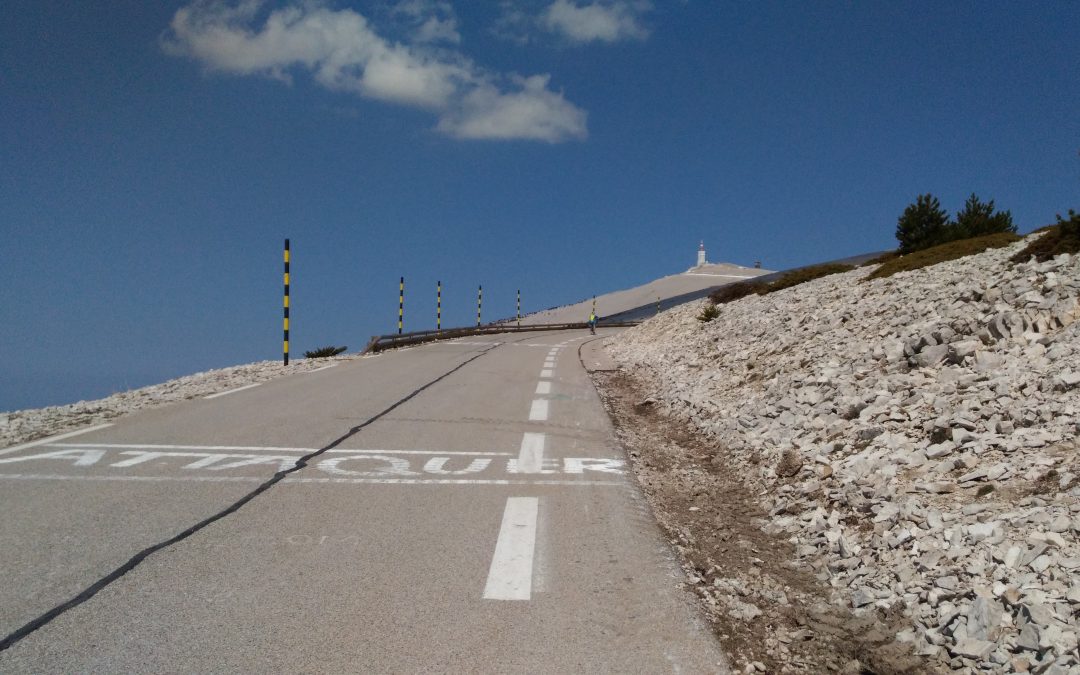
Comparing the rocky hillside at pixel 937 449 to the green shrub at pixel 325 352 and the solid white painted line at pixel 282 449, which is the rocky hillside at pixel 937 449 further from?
the green shrub at pixel 325 352

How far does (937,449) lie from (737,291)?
18.8 meters

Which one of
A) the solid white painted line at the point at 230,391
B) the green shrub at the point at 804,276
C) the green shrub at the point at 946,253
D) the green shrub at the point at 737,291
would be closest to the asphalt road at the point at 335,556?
the solid white painted line at the point at 230,391

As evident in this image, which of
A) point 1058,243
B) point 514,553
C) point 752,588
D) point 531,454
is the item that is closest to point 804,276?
point 1058,243

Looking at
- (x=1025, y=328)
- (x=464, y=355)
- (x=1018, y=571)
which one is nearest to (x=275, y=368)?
(x=464, y=355)

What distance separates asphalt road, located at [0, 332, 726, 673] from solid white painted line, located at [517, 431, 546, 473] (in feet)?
0.16

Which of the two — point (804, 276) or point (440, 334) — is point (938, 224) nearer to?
point (804, 276)

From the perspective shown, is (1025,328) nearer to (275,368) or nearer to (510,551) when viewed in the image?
(510,551)

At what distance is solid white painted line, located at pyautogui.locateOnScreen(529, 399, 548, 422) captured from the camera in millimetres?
10586

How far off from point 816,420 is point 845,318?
4966 mm

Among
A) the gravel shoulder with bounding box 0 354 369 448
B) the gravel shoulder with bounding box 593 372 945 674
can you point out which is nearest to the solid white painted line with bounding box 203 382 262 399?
the gravel shoulder with bounding box 0 354 369 448

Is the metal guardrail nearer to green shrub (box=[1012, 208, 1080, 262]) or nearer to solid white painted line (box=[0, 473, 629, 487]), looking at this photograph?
solid white painted line (box=[0, 473, 629, 487])

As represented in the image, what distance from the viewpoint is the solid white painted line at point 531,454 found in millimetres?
7538

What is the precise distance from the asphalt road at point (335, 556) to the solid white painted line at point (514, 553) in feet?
0.06

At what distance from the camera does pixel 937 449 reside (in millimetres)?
5906
